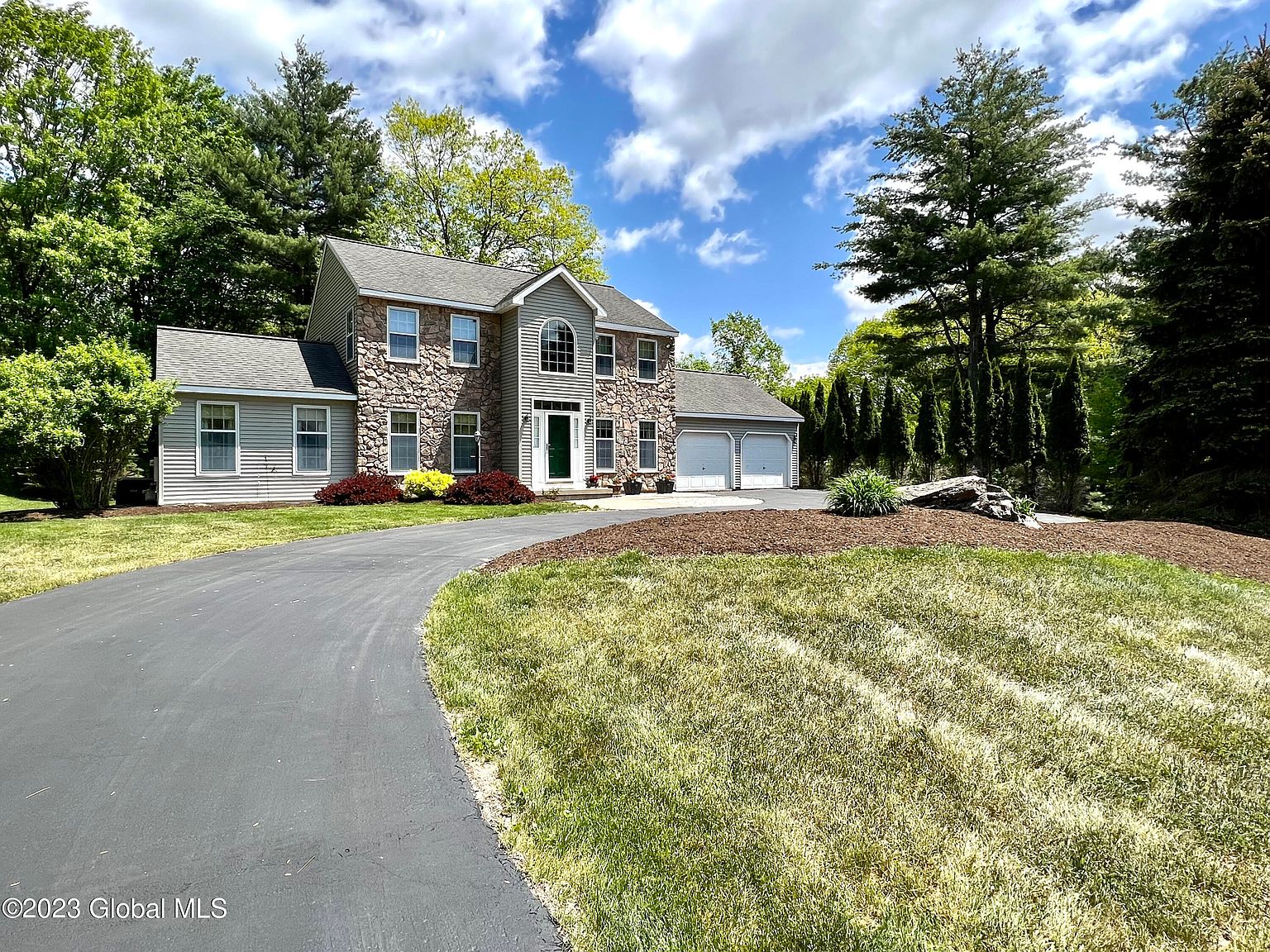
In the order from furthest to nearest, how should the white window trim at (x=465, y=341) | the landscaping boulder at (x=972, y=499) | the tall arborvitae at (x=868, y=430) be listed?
the tall arborvitae at (x=868, y=430) → the white window trim at (x=465, y=341) → the landscaping boulder at (x=972, y=499)

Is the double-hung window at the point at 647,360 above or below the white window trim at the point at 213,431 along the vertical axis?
above

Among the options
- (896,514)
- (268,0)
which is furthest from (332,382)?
(896,514)

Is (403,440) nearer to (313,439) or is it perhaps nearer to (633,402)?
(313,439)

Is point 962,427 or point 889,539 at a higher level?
point 962,427

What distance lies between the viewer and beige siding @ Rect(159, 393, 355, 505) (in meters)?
14.7

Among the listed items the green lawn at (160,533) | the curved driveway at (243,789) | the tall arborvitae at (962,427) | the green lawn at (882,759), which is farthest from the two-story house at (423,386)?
the green lawn at (882,759)

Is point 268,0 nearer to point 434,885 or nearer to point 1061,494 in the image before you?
point 434,885

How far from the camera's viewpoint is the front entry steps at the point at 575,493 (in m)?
17.6

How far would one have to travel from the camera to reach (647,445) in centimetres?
2141

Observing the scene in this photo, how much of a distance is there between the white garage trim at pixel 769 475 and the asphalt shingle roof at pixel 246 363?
48.0 ft

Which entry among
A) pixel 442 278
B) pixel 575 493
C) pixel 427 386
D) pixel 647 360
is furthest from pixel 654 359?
pixel 427 386

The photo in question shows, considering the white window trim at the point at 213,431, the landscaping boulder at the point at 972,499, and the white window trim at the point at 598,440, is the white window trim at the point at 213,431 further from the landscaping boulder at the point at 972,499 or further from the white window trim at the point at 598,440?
the landscaping boulder at the point at 972,499

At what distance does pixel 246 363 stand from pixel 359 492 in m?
5.05

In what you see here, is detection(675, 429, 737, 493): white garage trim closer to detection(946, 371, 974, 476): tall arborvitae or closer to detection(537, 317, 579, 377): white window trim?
detection(537, 317, 579, 377): white window trim
